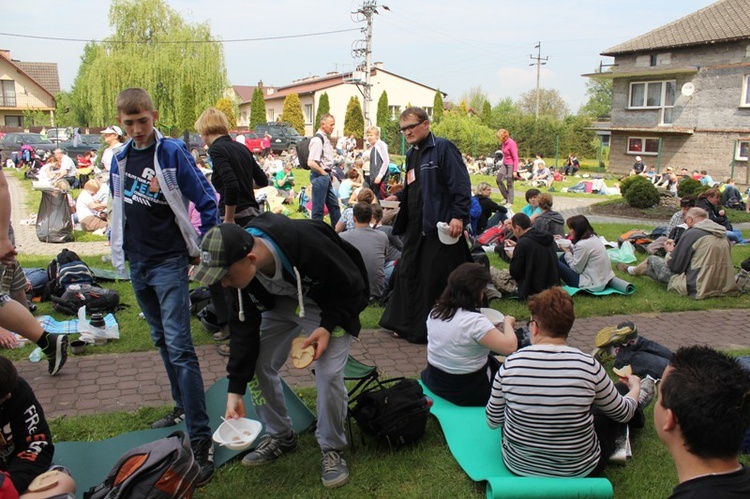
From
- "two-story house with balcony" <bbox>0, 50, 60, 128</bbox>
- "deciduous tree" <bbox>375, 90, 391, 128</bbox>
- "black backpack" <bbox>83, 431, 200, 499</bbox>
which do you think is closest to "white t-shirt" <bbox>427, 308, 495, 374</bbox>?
"black backpack" <bbox>83, 431, 200, 499</bbox>

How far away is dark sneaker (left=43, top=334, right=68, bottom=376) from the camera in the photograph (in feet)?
15.8

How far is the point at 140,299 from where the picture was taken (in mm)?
3732

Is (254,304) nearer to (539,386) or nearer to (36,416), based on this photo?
(36,416)

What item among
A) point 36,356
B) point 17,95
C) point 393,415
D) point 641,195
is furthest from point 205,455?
point 17,95

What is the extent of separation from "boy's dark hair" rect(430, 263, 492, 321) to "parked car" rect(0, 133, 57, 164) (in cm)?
2980

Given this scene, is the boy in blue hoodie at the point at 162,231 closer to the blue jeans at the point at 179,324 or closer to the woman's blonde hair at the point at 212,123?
the blue jeans at the point at 179,324

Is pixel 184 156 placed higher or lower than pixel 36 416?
higher

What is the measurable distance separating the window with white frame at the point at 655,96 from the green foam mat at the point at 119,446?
105 ft

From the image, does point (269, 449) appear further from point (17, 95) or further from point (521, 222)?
point (17, 95)

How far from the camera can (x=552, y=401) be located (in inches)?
125

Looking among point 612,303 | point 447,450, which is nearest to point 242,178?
point 447,450

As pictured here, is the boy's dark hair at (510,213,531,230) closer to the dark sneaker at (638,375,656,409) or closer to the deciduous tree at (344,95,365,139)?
the dark sneaker at (638,375,656,409)

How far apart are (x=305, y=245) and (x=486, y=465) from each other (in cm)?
171

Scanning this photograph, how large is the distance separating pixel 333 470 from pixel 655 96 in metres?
33.5
